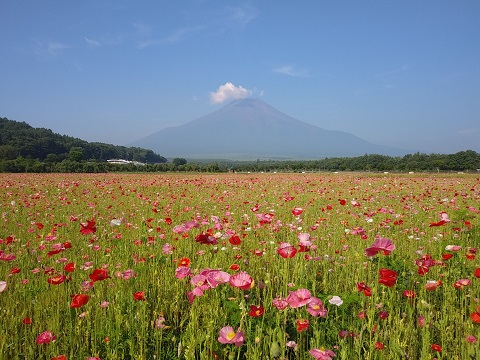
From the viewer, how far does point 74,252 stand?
4578mm

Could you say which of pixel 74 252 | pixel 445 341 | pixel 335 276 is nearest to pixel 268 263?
pixel 335 276

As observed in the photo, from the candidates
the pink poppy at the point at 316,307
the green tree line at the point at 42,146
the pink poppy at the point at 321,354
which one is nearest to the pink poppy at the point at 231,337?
the pink poppy at the point at 321,354

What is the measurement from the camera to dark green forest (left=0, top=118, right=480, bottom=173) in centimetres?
4551

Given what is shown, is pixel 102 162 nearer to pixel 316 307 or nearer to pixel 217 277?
pixel 217 277

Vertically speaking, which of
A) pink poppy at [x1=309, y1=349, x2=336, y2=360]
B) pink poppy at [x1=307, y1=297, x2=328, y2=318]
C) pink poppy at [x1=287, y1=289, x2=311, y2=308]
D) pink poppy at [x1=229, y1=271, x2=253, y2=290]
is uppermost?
pink poppy at [x1=229, y1=271, x2=253, y2=290]

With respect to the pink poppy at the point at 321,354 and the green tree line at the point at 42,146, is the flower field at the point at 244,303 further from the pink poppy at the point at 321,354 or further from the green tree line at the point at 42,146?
the green tree line at the point at 42,146

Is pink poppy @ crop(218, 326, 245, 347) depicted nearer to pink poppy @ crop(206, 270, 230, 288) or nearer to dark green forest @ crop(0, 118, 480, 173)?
pink poppy @ crop(206, 270, 230, 288)

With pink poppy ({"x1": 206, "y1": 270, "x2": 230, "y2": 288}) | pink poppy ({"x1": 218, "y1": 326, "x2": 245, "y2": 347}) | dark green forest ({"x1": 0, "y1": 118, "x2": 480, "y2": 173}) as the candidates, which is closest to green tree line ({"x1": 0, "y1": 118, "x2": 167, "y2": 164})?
dark green forest ({"x1": 0, "y1": 118, "x2": 480, "y2": 173})

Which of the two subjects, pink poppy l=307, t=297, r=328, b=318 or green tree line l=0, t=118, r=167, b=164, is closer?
pink poppy l=307, t=297, r=328, b=318

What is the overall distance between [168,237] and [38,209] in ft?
17.0

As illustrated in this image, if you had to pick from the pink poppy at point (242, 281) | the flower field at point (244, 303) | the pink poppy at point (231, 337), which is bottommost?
the flower field at point (244, 303)

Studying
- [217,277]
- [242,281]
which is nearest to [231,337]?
[242,281]

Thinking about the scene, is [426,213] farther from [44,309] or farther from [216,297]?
[44,309]

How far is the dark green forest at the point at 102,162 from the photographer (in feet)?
149
